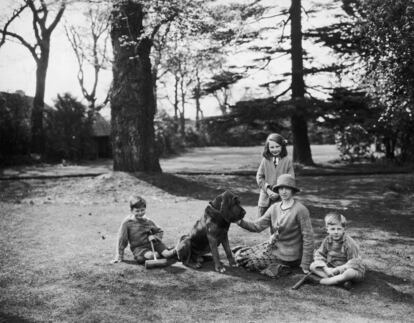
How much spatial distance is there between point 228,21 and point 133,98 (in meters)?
5.13

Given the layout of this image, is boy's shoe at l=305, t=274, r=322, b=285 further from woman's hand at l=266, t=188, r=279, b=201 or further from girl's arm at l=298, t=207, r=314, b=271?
woman's hand at l=266, t=188, r=279, b=201

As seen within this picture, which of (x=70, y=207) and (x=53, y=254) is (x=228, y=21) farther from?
(x=53, y=254)

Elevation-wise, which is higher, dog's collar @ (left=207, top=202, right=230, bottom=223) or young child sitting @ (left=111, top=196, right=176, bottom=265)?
dog's collar @ (left=207, top=202, right=230, bottom=223)

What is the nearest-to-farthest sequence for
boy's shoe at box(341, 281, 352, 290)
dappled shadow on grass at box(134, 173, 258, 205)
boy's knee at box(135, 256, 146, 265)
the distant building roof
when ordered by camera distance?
boy's shoe at box(341, 281, 352, 290) → boy's knee at box(135, 256, 146, 265) → dappled shadow on grass at box(134, 173, 258, 205) → the distant building roof

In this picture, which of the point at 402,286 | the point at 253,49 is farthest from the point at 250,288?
the point at 253,49

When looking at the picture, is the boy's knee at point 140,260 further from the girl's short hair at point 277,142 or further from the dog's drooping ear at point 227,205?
the girl's short hair at point 277,142

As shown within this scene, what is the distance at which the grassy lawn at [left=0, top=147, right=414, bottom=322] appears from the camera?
4555 millimetres

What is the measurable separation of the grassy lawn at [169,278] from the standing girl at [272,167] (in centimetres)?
127

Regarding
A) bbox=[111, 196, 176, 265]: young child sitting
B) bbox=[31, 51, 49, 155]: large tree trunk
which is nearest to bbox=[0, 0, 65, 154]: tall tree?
bbox=[31, 51, 49, 155]: large tree trunk

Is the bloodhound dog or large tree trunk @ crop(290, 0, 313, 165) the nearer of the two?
the bloodhound dog

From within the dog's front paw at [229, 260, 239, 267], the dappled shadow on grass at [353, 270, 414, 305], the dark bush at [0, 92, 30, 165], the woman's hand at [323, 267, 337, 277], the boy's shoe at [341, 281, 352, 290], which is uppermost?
the dark bush at [0, 92, 30, 165]

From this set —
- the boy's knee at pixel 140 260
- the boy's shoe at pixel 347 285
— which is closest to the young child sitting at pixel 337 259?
the boy's shoe at pixel 347 285

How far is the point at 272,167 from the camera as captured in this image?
6.83m

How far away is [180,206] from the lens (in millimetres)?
11633
